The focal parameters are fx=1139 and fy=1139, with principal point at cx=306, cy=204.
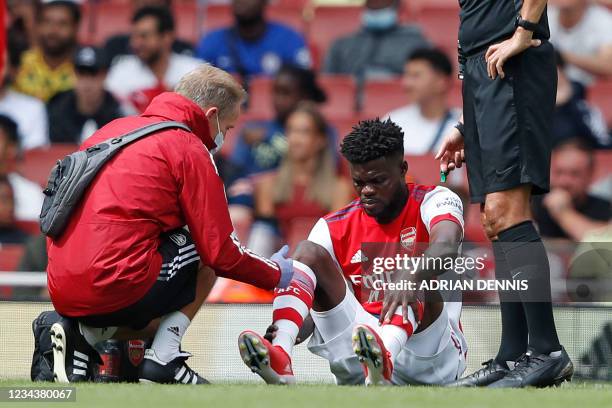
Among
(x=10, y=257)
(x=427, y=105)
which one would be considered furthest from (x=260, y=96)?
(x=10, y=257)

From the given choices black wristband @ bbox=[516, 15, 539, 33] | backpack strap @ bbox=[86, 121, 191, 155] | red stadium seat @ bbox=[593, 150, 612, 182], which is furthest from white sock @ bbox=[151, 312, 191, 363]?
red stadium seat @ bbox=[593, 150, 612, 182]

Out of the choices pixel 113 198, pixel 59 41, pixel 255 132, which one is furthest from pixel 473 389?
pixel 59 41

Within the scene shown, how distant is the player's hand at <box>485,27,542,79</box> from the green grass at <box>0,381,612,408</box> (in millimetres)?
1177

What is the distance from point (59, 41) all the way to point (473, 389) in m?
7.27

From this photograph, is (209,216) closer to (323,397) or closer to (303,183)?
(323,397)

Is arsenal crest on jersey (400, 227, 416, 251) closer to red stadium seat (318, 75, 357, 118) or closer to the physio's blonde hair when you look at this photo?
the physio's blonde hair

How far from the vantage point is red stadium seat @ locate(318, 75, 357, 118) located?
9844mm

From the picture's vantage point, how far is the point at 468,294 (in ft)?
17.4

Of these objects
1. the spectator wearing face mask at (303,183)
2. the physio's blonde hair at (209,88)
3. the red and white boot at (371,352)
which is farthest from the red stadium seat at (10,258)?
the red and white boot at (371,352)

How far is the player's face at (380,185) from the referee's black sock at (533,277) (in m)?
0.58

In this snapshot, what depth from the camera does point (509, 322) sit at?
4.35m

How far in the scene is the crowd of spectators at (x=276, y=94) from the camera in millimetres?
8688

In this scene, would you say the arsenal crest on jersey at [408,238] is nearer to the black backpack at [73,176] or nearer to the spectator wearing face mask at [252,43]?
the black backpack at [73,176]

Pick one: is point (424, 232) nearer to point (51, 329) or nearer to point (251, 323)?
point (251, 323)
